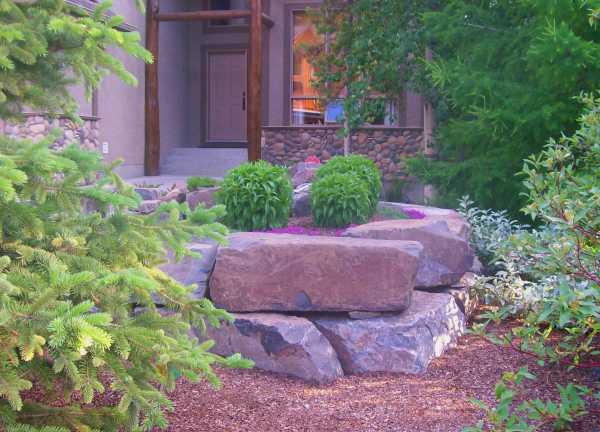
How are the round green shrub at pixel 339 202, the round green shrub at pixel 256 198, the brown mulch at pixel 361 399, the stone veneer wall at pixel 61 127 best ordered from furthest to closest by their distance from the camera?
the stone veneer wall at pixel 61 127, the round green shrub at pixel 339 202, the round green shrub at pixel 256 198, the brown mulch at pixel 361 399

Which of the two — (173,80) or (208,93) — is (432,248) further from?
(208,93)

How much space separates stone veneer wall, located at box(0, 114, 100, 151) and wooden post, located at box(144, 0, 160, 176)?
2.47 m

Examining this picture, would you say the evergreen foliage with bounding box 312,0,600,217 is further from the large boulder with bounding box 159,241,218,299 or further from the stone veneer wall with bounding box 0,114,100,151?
the stone veneer wall with bounding box 0,114,100,151

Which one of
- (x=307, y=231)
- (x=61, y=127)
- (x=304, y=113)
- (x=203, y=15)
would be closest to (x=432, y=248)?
(x=307, y=231)

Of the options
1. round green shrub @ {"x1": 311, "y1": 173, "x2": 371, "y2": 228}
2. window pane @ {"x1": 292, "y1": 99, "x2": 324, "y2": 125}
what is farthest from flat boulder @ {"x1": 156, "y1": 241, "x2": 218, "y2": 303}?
window pane @ {"x1": 292, "y1": 99, "x2": 324, "y2": 125}

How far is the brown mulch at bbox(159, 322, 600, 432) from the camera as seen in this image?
3537 mm

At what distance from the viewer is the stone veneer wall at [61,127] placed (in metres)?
8.18

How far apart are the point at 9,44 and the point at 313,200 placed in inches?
141

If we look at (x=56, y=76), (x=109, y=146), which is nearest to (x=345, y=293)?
(x=56, y=76)

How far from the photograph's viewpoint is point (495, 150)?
7.71 meters

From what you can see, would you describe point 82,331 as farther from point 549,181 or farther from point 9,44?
point 549,181

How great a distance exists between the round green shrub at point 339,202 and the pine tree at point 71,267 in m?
2.67

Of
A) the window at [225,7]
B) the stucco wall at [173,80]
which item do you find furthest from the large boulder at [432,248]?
the window at [225,7]

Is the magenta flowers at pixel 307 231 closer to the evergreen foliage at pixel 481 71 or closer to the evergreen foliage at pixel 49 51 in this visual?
the evergreen foliage at pixel 481 71
